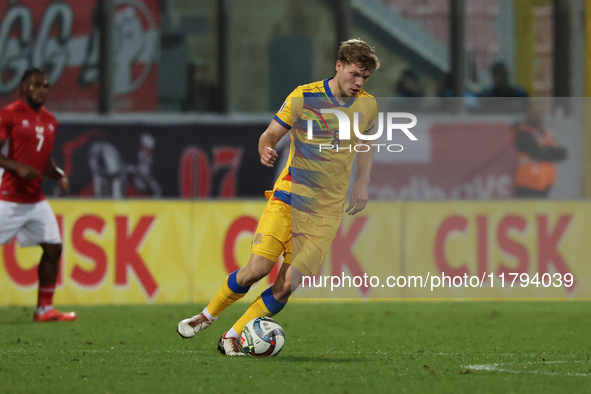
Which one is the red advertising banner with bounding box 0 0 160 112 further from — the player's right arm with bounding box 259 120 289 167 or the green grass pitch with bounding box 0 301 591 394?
the player's right arm with bounding box 259 120 289 167

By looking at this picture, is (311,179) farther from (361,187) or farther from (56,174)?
(56,174)

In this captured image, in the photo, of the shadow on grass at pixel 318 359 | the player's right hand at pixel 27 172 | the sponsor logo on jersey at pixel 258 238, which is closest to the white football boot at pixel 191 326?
the shadow on grass at pixel 318 359

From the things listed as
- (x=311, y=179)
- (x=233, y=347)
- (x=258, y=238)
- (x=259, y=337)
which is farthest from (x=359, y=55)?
(x=233, y=347)

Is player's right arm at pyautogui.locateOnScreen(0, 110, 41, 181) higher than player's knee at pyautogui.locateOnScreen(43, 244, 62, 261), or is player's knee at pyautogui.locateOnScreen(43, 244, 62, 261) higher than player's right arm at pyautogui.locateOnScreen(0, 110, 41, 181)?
player's right arm at pyautogui.locateOnScreen(0, 110, 41, 181)

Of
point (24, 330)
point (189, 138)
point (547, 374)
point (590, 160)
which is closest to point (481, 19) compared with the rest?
point (590, 160)

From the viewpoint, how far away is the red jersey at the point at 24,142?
8.55 meters

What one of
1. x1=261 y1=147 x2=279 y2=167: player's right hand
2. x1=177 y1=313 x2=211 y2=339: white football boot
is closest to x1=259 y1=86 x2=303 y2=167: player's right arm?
x1=261 y1=147 x2=279 y2=167: player's right hand

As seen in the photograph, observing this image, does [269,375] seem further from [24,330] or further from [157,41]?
[157,41]

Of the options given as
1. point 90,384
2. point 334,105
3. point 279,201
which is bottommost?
point 90,384

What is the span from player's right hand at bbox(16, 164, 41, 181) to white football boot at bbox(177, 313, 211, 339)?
287cm

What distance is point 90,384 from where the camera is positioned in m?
5.07

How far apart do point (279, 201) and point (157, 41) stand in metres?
9.63

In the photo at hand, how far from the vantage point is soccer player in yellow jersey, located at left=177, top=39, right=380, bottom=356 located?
581 centimetres

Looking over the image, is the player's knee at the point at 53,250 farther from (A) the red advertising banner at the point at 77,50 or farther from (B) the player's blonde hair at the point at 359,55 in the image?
(A) the red advertising banner at the point at 77,50
